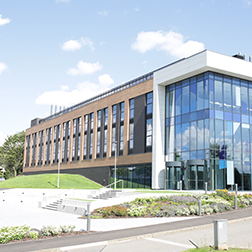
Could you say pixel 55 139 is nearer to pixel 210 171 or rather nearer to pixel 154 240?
pixel 210 171

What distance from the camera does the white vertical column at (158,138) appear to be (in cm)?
4028

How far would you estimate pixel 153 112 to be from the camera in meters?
42.6

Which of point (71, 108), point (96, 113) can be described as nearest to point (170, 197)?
point (96, 113)

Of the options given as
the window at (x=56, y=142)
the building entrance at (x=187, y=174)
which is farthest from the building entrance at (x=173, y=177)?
the window at (x=56, y=142)

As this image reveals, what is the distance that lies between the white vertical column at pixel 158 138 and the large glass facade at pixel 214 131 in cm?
144

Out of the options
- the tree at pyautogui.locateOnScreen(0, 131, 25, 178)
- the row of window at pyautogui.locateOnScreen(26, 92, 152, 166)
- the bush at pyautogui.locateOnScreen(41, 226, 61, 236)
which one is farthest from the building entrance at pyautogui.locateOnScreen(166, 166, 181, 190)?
the tree at pyautogui.locateOnScreen(0, 131, 25, 178)

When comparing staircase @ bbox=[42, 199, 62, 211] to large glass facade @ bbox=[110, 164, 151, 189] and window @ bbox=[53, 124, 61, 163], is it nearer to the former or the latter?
large glass facade @ bbox=[110, 164, 151, 189]

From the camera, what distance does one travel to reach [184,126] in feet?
126

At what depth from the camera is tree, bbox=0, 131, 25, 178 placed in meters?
105

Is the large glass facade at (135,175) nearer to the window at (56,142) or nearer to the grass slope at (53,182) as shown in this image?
the grass slope at (53,182)

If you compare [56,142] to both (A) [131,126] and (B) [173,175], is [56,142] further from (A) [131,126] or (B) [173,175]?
(B) [173,175]

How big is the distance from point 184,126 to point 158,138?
4192mm

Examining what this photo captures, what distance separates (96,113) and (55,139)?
62.0 feet

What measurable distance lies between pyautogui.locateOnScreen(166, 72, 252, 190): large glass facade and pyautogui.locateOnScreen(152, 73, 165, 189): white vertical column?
1443mm
